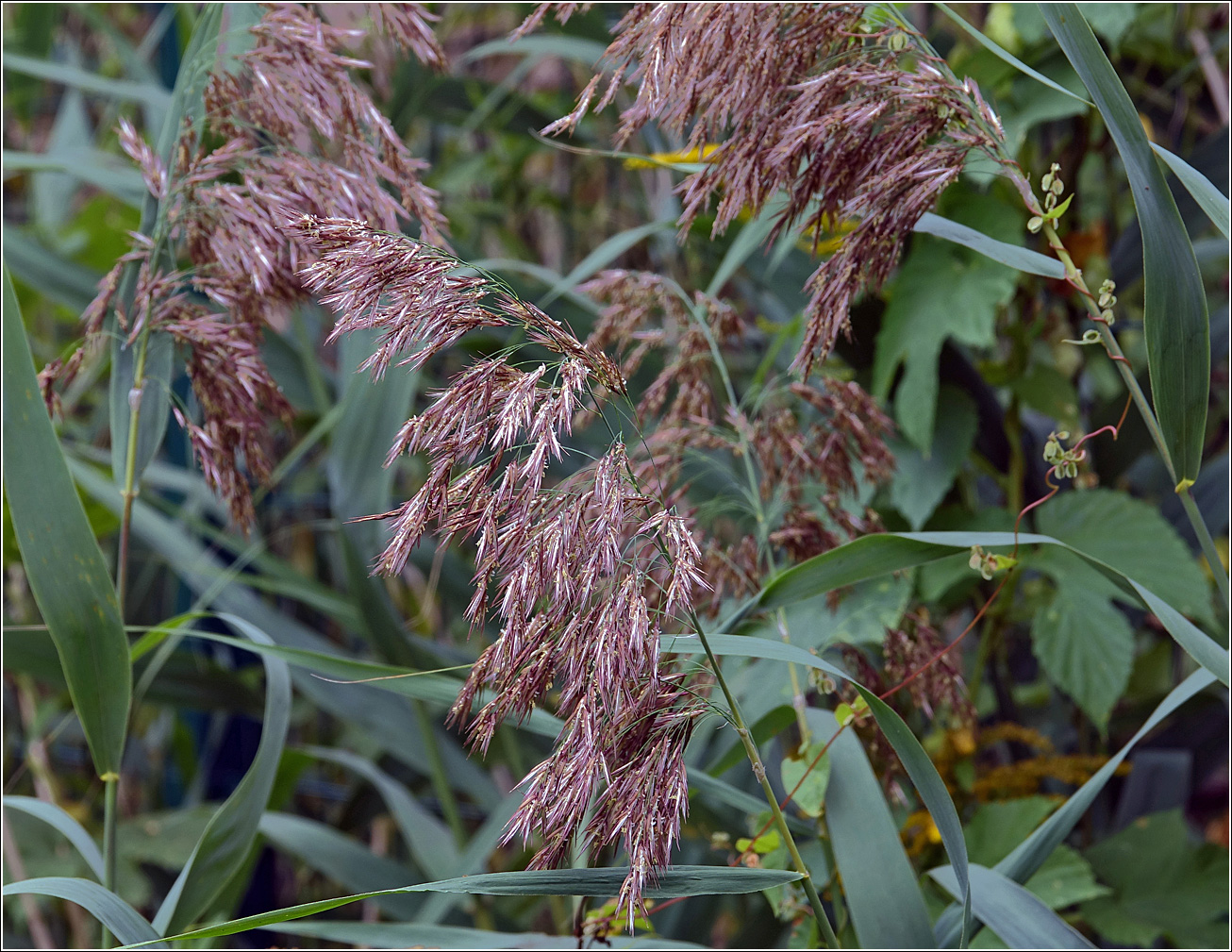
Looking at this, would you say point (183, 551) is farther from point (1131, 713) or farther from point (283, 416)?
point (1131, 713)

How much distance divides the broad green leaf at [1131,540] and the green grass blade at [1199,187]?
0.88 ft

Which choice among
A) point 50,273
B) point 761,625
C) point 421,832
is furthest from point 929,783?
point 50,273

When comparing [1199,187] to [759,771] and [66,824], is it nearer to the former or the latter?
[759,771]

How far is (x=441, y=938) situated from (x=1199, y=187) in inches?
22.2

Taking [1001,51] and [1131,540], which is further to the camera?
[1131,540]

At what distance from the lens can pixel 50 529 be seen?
20.2 inches

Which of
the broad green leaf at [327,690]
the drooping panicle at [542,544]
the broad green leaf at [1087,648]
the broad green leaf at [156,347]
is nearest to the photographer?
the drooping panicle at [542,544]

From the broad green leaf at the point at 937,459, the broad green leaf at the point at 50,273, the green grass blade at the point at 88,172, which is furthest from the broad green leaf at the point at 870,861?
the broad green leaf at the point at 50,273

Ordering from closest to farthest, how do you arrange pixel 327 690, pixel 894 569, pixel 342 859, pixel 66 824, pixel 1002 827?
pixel 894 569, pixel 66 824, pixel 1002 827, pixel 342 859, pixel 327 690

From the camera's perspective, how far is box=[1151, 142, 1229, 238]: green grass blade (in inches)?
18.1

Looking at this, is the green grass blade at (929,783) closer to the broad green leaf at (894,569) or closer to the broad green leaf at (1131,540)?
the broad green leaf at (894,569)

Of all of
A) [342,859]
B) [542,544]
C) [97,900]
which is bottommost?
[342,859]

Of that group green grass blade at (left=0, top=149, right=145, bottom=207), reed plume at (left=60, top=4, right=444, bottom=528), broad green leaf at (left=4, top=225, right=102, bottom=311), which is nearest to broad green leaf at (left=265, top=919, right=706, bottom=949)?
reed plume at (left=60, top=4, right=444, bottom=528)

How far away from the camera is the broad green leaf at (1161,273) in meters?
0.44
